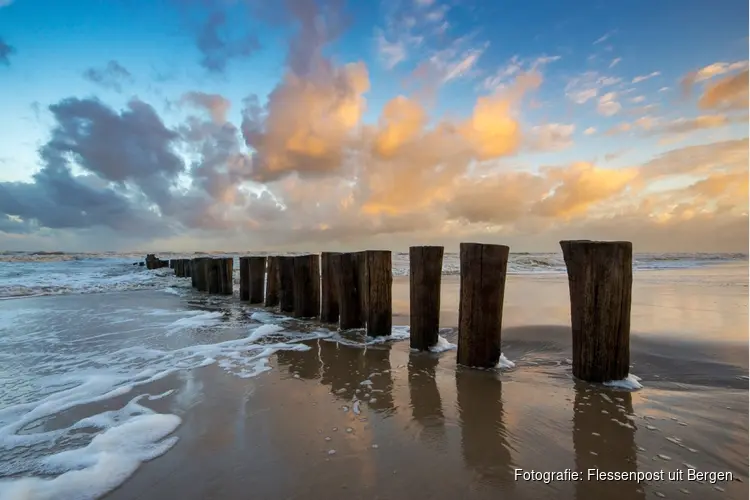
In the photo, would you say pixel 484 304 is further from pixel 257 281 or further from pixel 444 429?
pixel 257 281

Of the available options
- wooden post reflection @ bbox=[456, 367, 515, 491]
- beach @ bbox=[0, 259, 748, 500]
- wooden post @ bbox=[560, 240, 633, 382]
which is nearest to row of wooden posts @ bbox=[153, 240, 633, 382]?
wooden post @ bbox=[560, 240, 633, 382]

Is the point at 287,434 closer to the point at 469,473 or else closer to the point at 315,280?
the point at 469,473

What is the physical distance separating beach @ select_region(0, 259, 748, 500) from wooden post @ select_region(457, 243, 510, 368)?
0.28 metres

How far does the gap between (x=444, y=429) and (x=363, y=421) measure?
618mm

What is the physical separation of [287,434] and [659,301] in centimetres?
989

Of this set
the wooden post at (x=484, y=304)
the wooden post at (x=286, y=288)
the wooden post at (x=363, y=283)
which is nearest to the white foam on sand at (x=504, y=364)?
the wooden post at (x=484, y=304)

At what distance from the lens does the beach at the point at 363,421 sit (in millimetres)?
2186

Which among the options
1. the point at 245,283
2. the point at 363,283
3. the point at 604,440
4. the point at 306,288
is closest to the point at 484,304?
the point at 604,440

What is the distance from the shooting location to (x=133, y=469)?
2371 millimetres

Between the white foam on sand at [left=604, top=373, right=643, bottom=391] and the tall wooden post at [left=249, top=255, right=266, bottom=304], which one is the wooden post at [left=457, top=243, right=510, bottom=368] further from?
the tall wooden post at [left=249, top=255, right=266, bottom=304]

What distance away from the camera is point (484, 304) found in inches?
171

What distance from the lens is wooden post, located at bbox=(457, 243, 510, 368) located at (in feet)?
14.2

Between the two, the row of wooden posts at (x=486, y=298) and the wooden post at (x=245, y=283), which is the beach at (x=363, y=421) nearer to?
the row of wooden posts at (x=486, y=298)

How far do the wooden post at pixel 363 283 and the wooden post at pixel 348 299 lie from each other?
4 centimetres
